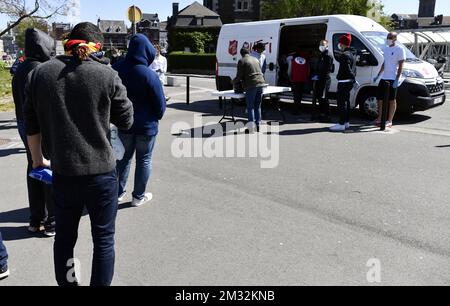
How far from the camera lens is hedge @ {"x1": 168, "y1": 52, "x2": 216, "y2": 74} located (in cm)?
4031

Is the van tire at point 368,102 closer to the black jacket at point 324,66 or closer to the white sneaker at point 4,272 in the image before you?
the black jacket at point 324,66

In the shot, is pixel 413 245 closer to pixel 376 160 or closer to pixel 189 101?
pixel 376 160

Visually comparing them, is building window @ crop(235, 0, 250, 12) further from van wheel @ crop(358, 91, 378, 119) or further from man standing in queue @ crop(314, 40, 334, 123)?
van wheel @ crop(358, 91, 378, 119)

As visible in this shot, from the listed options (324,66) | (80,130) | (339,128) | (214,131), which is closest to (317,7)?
(324,66)

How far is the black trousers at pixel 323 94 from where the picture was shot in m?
10.4

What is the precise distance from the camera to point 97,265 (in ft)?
9.39

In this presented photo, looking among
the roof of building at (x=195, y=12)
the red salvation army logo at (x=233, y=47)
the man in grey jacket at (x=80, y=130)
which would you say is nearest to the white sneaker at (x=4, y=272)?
the man in grey jacket at (x=80, y=130)

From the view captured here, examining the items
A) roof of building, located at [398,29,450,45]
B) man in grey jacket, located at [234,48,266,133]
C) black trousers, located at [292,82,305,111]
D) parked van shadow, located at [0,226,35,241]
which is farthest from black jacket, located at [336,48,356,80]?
roof of building, located at [398,29,450,45]

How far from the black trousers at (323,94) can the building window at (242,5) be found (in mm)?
53059

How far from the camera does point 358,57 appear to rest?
34.1ft

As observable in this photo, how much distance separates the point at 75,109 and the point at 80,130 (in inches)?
5.2
